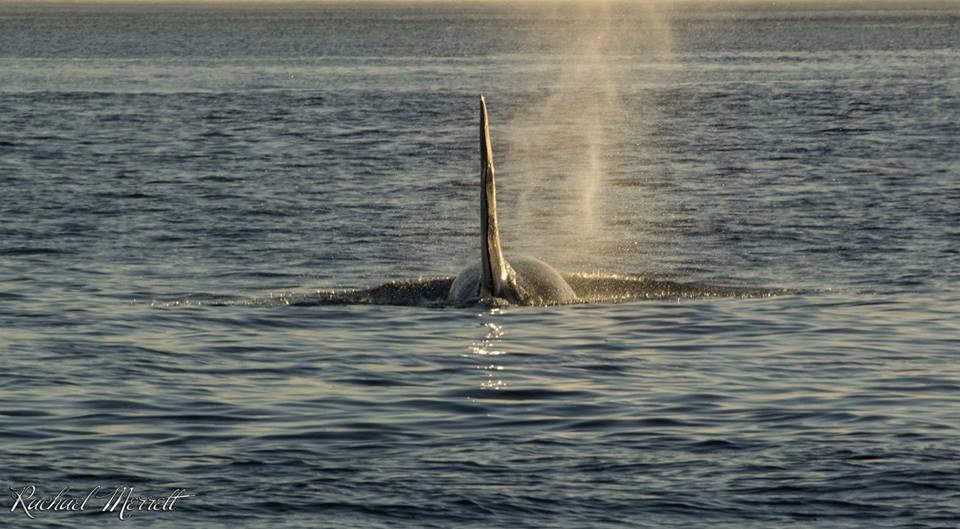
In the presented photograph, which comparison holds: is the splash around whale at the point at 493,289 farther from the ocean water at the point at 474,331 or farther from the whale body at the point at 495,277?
Result: the ocean water at the point at 474,331

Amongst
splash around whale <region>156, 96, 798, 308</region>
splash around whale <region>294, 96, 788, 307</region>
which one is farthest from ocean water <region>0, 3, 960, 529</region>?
splash around whale <region>294, 96, 788, 307</region>

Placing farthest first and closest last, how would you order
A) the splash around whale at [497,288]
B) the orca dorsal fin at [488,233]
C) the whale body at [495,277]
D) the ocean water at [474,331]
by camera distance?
the splash around whale at [497,288]
the whale body at [495,277]
the orca dorsal fin at [488,233]
the ocean water at [474,331]

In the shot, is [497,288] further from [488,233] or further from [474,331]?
[474,331]

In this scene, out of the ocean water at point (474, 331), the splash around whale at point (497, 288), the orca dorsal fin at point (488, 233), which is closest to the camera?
the ocean water at point (474, 331)

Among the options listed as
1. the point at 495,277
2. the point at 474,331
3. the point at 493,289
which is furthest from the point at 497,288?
the point at 474,331

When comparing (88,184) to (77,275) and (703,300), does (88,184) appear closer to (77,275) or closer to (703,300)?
(77,275)

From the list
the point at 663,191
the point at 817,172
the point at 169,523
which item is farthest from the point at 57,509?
the point at 817,172

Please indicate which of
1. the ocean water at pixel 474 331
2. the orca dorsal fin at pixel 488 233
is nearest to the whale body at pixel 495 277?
the orca dorsal fin at pixel 488 233

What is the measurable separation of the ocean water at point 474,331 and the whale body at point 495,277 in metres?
0.53

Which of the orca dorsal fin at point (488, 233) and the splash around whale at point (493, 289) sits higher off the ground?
the orca dorsal fin at point (488, 233)

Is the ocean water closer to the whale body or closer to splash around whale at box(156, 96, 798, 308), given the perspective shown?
splash around whale at box(156, 96, 798, 308)

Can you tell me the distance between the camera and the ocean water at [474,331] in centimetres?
1453

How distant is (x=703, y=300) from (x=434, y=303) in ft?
11.9

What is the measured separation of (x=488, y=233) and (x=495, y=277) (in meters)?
1.30
